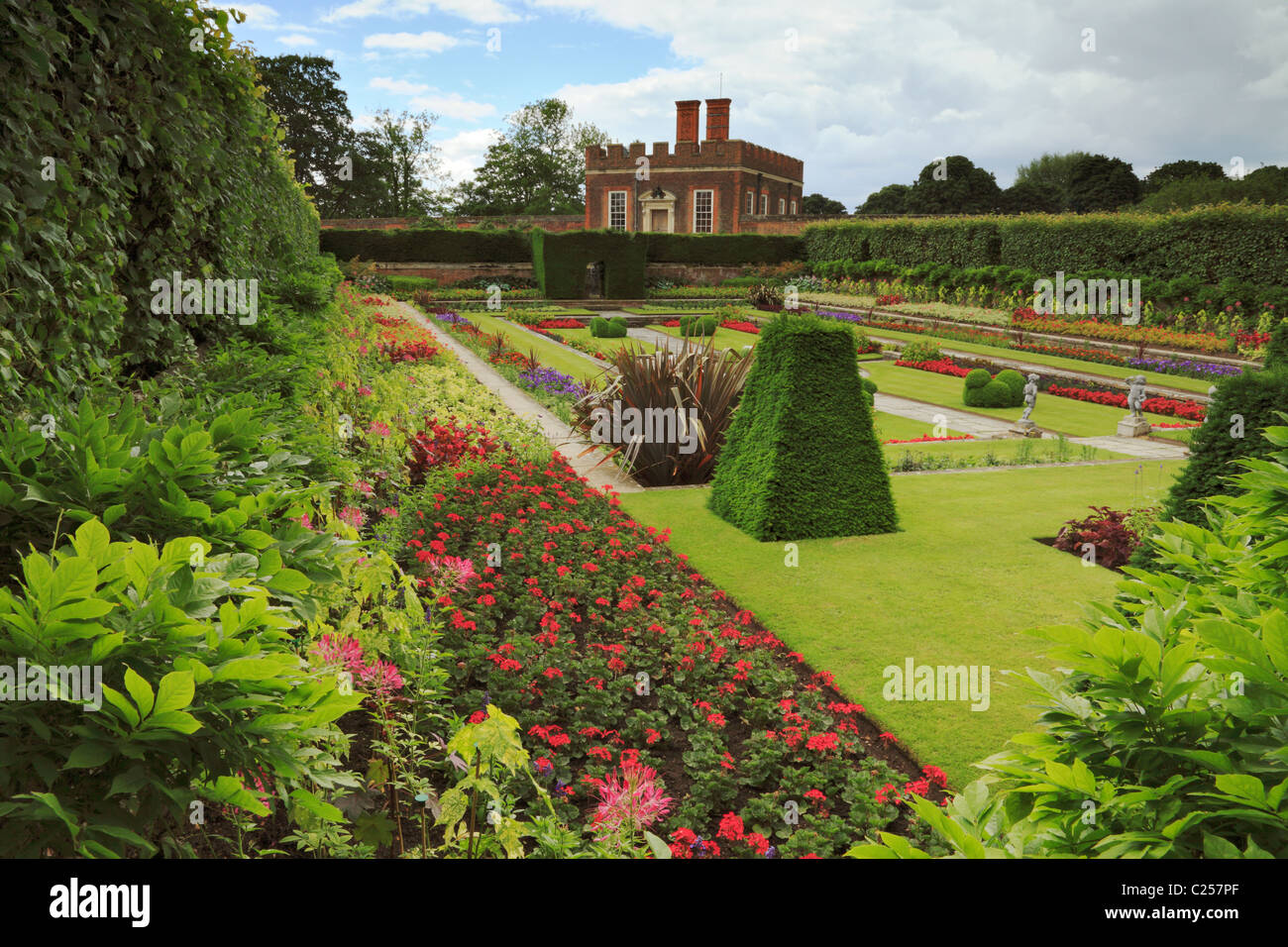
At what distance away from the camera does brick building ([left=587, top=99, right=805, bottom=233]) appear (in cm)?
4694

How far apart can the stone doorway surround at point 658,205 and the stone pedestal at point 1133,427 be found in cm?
3887

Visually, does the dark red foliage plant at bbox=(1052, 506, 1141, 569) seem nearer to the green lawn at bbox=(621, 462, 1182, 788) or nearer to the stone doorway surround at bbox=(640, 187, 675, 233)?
the green lawn at bbox=(621, 462, 1182, 788)

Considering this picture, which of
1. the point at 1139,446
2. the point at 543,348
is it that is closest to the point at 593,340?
the point at 543,348

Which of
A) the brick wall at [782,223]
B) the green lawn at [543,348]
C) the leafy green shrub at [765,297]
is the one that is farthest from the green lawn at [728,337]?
the brick wall at [782,223]

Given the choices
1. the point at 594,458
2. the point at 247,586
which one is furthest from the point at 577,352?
the point at 247,586

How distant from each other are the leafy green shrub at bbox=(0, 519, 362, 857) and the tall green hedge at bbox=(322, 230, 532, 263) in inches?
1451

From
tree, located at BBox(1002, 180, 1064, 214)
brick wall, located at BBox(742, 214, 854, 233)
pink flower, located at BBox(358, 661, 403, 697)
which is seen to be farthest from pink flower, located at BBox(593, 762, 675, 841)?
tree, located at BBox(1002, 180, 1064, 214)

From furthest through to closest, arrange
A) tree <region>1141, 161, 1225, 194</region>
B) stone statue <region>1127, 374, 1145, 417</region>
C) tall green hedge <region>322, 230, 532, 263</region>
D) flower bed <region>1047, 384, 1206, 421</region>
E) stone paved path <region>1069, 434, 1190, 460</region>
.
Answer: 1. tree <region>1141, 161, 1225, 194</region>
2. tall green hedge <region>322, 230, 532, 263</region>
3. flower bed <region>1047, 384, 1206, 421</region>
4. stone statue <region>1127, 374, 1145, 417</region>
5. stone paved path <region>1069, 434, 1190, 460</region>

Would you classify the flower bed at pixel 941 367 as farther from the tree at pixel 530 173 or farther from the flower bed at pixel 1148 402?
the tree at pixel 530 173

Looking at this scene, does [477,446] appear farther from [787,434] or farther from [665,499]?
[787,434]

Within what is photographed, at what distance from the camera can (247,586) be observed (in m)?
1.74

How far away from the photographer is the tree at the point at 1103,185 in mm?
55250

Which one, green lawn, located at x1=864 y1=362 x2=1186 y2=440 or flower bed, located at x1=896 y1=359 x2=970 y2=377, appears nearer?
green lawn, located at x1=864 y1=362 x2=1186 y2=440

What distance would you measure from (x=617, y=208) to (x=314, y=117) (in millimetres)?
A: 22008
